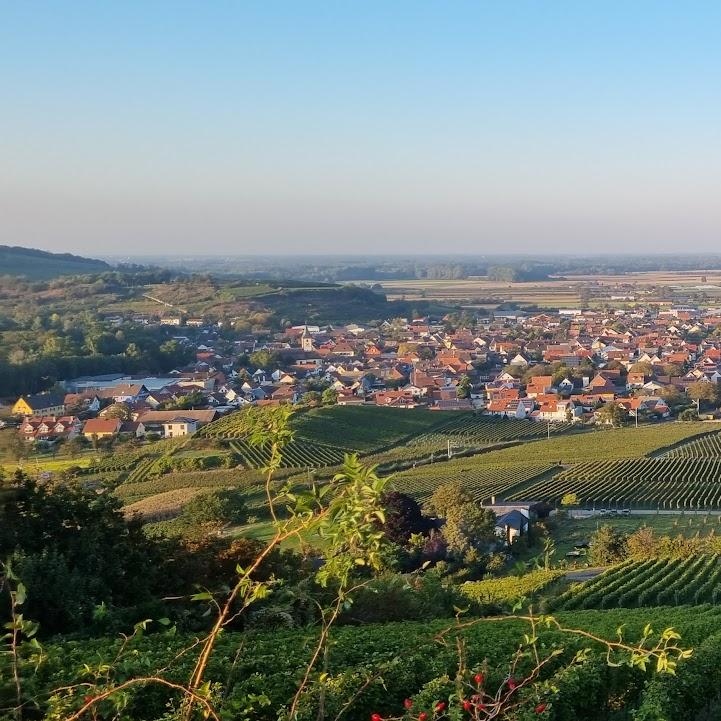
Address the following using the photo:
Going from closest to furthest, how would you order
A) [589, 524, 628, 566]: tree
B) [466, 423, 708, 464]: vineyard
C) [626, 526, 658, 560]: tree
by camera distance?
[626, 526, 658, 560]: tree, [589, 524, 628, 566]: tree, [466, 423, 708, 464]: vineyard

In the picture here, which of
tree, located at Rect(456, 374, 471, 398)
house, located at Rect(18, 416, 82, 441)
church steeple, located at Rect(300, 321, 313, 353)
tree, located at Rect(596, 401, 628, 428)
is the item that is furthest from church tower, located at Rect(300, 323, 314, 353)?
house, located at Rect(18, 416, 82, 441)

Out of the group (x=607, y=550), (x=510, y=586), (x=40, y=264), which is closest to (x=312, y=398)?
(x=607, y=550)

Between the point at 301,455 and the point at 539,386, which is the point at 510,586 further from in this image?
the point at 539,386

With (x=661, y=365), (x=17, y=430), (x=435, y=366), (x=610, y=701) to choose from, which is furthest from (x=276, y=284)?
(x=610, y=701)

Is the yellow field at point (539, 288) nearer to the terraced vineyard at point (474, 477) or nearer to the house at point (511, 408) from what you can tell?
the house at point (511, 408)

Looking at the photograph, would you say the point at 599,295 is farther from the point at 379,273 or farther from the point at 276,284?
the point at 379,273

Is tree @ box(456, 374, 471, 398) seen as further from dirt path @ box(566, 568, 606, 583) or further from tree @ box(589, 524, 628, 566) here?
dirt path @ box(566, 568, 606, 583)
